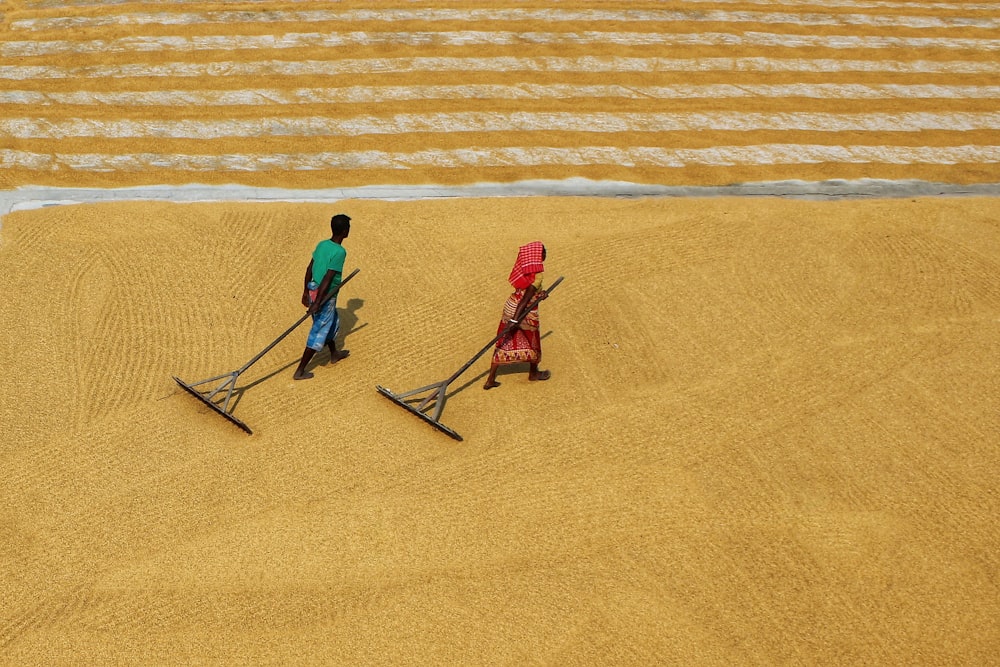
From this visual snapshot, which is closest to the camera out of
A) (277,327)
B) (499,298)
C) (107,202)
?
(277,327)

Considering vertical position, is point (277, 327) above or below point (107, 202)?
below

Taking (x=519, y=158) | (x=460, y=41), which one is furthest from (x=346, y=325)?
(x=460, y=41)

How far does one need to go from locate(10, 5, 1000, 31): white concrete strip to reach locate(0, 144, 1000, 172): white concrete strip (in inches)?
191

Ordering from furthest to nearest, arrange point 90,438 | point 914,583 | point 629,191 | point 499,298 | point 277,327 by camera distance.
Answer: point 629,191
point 499,298
point 277,327
point 90,438
point 914,583

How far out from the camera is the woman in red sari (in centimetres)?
696

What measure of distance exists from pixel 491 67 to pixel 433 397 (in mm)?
9169

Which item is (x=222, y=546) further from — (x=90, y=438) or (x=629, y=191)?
(x=629, y=191)

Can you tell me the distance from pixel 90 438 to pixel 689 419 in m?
5.34

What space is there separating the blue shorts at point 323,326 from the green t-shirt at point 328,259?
0.22 metres

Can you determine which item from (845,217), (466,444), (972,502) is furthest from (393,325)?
(845,217)

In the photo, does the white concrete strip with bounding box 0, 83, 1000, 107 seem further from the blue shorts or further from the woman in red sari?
the woman in red sari

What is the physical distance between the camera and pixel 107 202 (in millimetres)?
10703

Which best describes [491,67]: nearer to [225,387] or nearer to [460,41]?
[460,41]

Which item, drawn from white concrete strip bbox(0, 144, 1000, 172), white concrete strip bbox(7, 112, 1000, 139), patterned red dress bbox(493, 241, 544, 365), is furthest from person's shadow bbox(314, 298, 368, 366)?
white concrete strip bbox(7, 112, 1000, 139)
